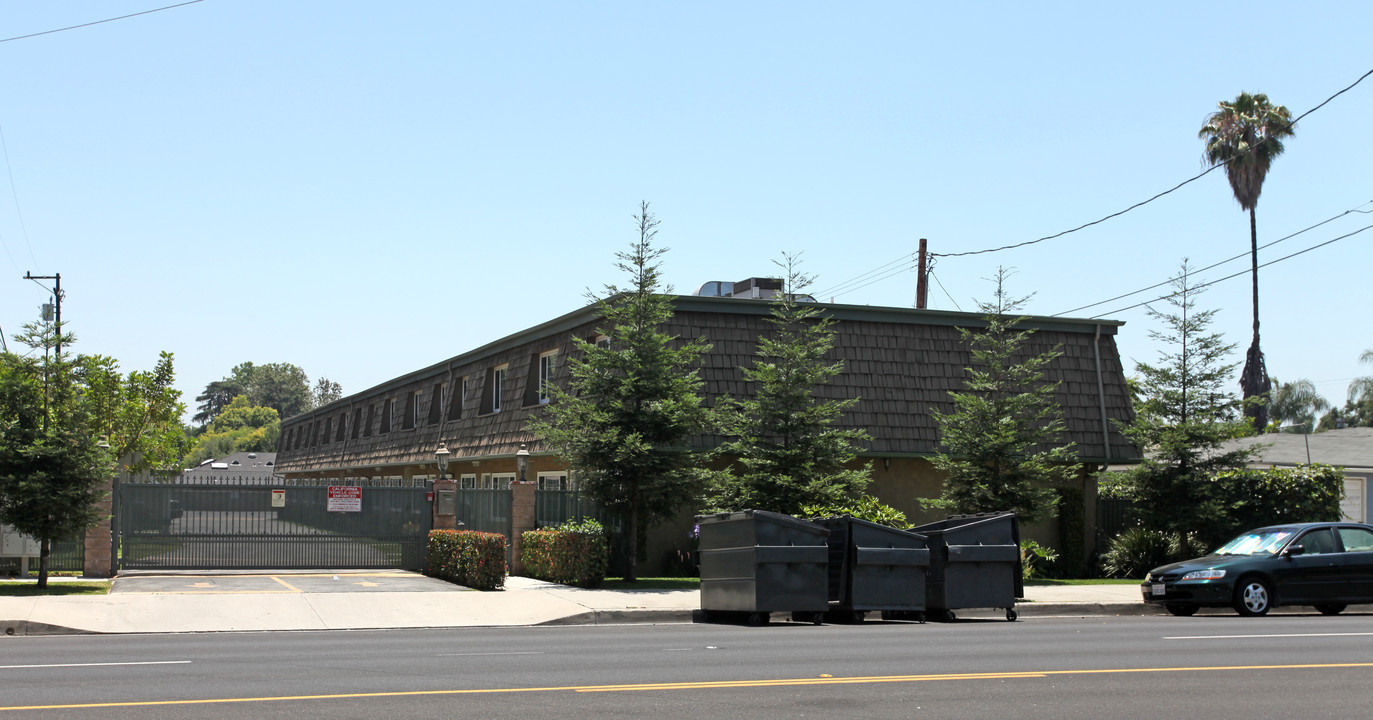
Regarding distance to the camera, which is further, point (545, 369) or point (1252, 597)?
point (545, 369)

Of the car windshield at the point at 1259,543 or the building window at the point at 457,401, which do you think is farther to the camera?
the building window at the point at 457,401

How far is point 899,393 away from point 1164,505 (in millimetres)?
6033

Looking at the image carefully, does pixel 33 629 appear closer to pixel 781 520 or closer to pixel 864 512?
pixel 781 520

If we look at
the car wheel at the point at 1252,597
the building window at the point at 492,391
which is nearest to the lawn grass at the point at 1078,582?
the car wheel at the point at 1252,597

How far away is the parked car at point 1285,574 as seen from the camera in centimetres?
1738

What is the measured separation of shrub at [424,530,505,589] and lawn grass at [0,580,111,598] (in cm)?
557

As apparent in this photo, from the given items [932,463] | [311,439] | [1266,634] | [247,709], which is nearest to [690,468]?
[932,463]

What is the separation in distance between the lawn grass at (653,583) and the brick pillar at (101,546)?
8796 millimetres

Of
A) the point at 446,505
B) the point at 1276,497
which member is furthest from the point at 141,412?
the point at 1276,497

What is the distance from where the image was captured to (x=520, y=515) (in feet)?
73.9

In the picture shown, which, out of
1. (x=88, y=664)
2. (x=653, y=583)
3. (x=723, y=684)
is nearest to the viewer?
(x=723, y=684)

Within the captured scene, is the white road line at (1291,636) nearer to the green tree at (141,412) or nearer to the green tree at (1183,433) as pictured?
the green tree at (1183,433)

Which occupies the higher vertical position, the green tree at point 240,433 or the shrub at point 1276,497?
the green tree at point 240,433

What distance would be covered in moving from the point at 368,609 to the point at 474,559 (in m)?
2.82
